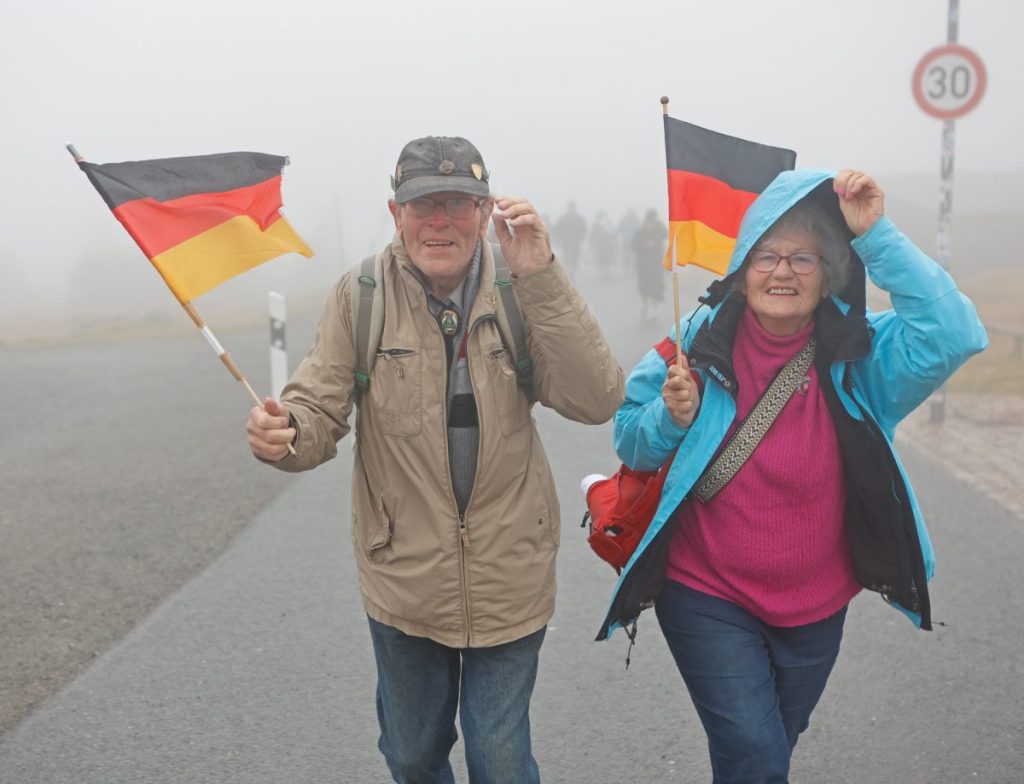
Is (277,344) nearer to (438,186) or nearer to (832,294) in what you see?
(438,186)

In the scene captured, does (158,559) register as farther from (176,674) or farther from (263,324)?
(263,324)

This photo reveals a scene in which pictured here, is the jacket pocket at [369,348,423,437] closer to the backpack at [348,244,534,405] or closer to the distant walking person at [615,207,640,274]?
the backpack at [348,244,534,405]

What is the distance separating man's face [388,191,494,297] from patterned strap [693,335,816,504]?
811 mm

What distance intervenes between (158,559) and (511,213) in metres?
4.13

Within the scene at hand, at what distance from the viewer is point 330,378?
9.73 ft

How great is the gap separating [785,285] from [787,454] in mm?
426

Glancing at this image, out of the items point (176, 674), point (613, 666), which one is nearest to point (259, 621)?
point (176, 674)

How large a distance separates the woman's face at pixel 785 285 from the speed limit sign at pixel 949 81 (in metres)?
7.67

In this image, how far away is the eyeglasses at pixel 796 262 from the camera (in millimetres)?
2953

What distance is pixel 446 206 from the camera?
2.89m

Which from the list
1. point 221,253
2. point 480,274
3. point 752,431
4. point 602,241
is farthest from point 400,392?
point 602,241

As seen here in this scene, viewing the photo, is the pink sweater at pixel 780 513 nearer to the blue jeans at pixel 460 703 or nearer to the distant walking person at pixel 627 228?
the blue jeans at pixel 460 703

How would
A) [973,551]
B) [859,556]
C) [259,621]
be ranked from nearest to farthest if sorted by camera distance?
[859,556] → [259,621] → [973,551]

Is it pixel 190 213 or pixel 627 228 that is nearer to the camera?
pixel 190 213
